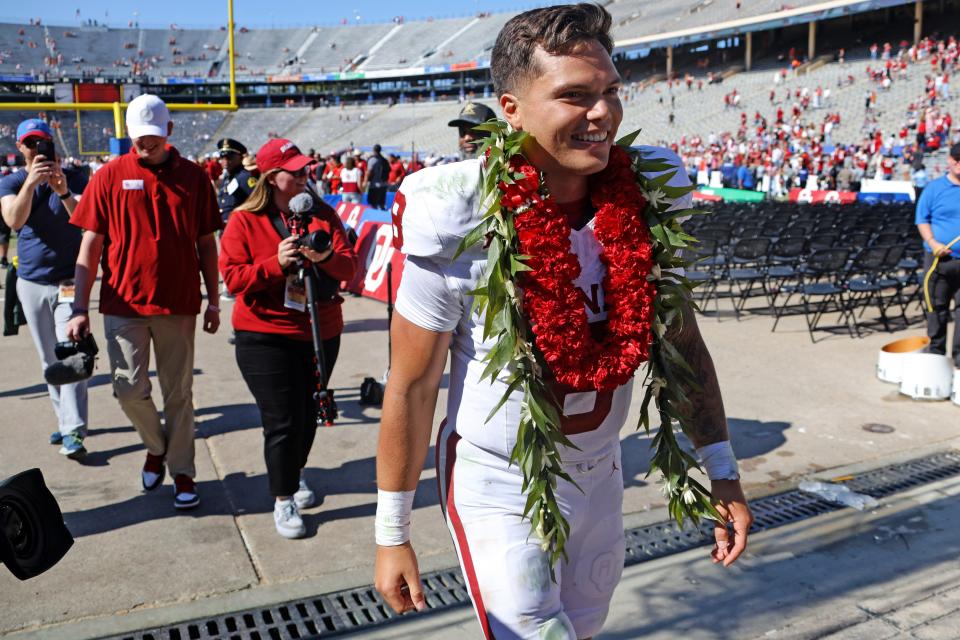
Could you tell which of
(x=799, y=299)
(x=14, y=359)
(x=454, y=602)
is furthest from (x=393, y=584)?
(x=799, y=299)

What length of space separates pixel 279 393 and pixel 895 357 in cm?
497

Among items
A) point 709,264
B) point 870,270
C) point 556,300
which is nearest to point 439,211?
point 556,300

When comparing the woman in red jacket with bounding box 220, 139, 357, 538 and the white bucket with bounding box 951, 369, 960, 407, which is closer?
the woman in red jacket with bounding box 220, 139, 357, 538

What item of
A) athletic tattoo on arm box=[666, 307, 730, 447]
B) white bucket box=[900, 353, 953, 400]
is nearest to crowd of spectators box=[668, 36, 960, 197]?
white bucket box=[900, 353, 953, 400]

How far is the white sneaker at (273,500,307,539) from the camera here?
4.13 metres

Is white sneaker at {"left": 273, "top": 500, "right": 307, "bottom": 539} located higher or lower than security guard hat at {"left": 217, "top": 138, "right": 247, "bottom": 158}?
lower

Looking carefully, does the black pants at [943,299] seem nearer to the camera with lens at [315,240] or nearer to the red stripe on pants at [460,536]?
the camera with lens at [315,240]

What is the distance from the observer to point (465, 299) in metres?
1.98

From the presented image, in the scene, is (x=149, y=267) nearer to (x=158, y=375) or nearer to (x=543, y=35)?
(x=158, y=375)

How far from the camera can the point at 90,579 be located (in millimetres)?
3709

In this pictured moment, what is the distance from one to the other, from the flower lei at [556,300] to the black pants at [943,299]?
5623mm

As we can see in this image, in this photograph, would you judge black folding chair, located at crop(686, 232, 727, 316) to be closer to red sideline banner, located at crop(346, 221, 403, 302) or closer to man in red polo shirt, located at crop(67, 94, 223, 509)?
red sideline banner, located at crop(346, 221, 403, 302)

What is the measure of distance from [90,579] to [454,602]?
1.58 metres

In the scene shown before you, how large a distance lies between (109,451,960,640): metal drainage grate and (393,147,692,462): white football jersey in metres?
1.39
